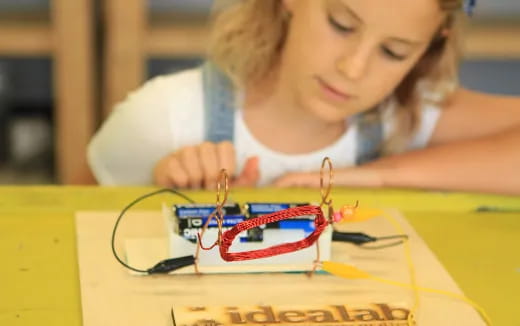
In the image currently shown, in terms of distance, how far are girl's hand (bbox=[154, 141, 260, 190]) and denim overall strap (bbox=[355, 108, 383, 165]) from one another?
9.1 inches

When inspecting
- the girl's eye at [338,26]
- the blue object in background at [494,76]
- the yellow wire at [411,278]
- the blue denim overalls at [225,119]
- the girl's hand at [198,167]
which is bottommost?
the yellow wire at [411,278]

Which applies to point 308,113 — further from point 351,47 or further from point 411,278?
point 411,278

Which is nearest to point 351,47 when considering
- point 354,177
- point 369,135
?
point 354,177

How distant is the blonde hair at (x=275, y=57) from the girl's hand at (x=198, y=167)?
0.68ft

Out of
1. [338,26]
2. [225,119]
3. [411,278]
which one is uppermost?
[338,26]

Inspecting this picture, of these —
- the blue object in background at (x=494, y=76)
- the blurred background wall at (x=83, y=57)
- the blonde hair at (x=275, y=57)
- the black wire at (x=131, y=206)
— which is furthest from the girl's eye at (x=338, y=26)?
the blue object in background at (x=494, y=76)

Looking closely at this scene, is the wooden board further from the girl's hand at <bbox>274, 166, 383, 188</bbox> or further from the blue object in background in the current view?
the blue object in background

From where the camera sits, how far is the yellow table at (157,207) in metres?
0.67

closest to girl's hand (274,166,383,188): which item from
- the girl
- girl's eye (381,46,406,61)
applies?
the girl

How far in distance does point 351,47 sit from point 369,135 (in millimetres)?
258

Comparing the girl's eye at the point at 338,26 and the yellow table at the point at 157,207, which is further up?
the girl's eye at the point at 338,26

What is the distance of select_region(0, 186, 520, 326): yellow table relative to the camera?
2.21ft

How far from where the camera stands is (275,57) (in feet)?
3.94

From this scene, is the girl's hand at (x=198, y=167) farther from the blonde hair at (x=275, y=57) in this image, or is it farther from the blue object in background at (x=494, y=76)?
the blue object in background at (x=494, y=76)
